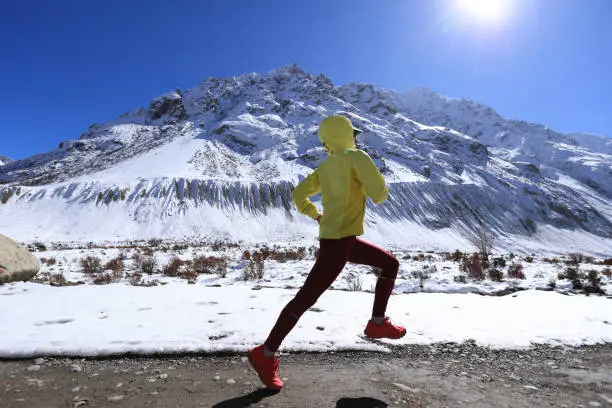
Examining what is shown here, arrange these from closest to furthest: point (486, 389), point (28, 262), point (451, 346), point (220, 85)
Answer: point (486, 389)
point (451, 346)
point (28, 262)
point (220, 85)

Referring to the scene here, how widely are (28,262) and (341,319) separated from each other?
316 inches

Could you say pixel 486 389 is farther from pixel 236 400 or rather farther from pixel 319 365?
pixel 236 400

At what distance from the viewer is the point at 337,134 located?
2.93m

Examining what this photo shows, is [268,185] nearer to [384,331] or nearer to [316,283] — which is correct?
[384,331]

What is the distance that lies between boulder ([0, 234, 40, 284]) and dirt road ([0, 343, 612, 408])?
18.5ft

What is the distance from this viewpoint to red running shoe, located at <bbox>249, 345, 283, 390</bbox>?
8.11ft

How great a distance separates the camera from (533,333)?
383 cm

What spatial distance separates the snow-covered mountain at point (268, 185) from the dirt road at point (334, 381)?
45.4 metres

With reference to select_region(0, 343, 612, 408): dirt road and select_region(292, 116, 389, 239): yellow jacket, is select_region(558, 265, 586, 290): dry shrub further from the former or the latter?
select_region(292, 116, 389, 239): yellow jacket

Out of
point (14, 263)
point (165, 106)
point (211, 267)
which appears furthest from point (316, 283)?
point (165, 106)

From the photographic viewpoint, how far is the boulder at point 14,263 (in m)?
7.11

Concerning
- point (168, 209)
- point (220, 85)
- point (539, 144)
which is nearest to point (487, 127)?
point (539, 144)

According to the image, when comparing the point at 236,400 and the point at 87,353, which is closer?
the point at 236,400

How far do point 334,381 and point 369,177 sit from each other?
1621 mm
